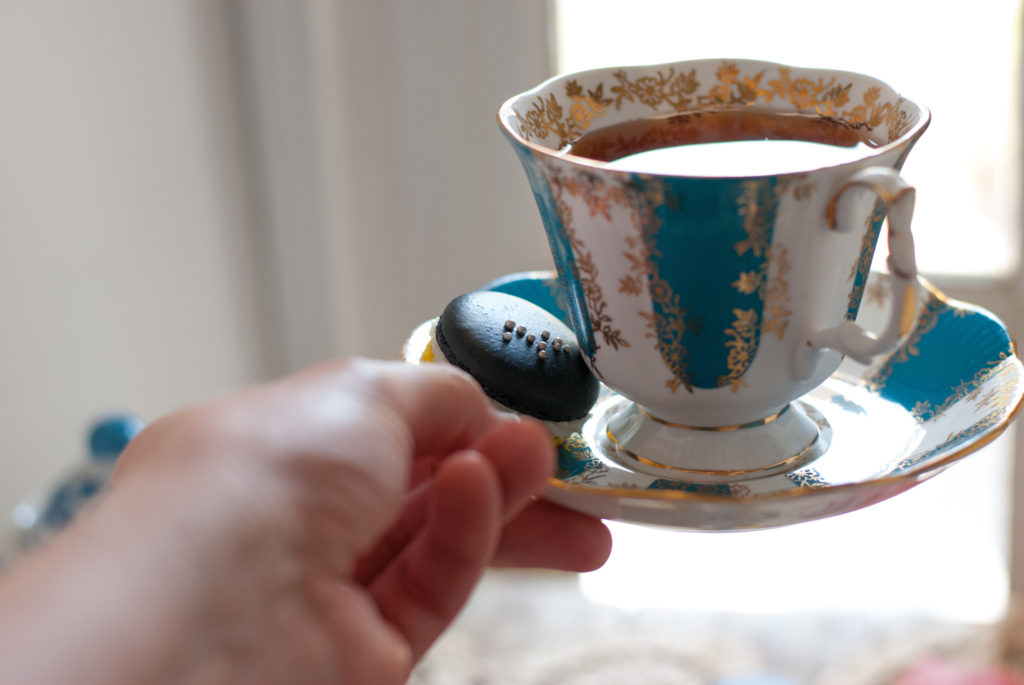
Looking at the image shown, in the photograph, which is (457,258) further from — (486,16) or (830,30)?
(830,30)

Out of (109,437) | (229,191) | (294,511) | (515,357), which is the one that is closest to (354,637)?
(294,511)

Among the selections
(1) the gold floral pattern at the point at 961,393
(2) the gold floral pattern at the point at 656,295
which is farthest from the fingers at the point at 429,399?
(1) the gold floral pattern at the point at 961,393

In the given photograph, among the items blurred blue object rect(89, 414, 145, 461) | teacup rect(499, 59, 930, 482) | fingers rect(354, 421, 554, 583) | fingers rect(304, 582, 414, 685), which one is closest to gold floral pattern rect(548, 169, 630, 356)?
teacup rect(499, 59, 930, 482)

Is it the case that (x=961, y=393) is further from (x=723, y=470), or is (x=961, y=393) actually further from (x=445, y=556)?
(x=445, y=556)

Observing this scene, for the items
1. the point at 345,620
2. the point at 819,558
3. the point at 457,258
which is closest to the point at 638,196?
the point at 345,620

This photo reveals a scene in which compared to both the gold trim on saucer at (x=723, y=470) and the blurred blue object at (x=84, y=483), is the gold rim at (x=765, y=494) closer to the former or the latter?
the gold trim on saucer at (x=723, y=470)
